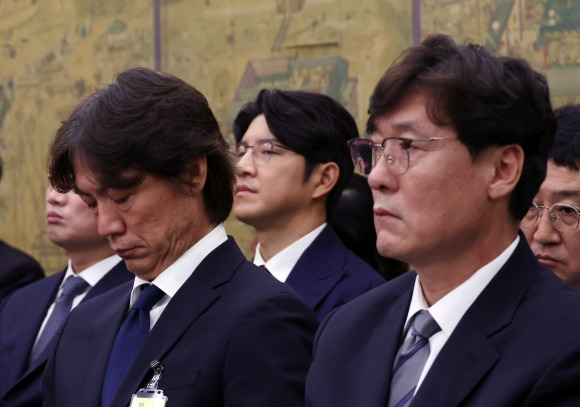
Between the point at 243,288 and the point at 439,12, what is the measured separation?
373 centimetres

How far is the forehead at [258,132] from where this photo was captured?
17.7 feet

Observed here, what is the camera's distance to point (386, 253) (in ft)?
9.39

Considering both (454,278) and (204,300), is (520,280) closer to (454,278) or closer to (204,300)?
(454,278)

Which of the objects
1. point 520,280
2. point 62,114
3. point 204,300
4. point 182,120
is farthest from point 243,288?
point 62,114

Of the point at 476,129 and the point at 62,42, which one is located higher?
the point at 476,129

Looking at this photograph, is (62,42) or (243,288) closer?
(243,288)

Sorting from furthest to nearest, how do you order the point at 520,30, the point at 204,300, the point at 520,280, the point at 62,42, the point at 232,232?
1. the point at 62,42
2. the point at 232,232
3. the point at 520,30
4. the point at 204,300
5. the point at 520,280

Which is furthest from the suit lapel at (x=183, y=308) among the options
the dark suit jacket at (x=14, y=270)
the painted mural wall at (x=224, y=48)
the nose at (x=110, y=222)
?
the dark suit jacket at (x=14, y=270)

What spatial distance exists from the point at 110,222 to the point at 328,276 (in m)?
1.72

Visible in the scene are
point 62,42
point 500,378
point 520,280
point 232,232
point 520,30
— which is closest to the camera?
point 500,378

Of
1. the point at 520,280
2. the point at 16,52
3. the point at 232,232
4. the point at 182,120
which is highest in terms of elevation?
the point at 182,120

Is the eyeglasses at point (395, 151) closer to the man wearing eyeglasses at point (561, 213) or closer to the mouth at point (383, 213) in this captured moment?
the mouth at point (383, 213)

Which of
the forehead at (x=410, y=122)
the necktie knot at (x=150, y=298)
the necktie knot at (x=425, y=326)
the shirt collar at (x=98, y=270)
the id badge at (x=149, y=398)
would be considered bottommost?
the shirt collar at (x=98, y=270)

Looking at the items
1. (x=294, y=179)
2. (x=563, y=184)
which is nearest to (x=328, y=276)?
(x=294, y=179)
